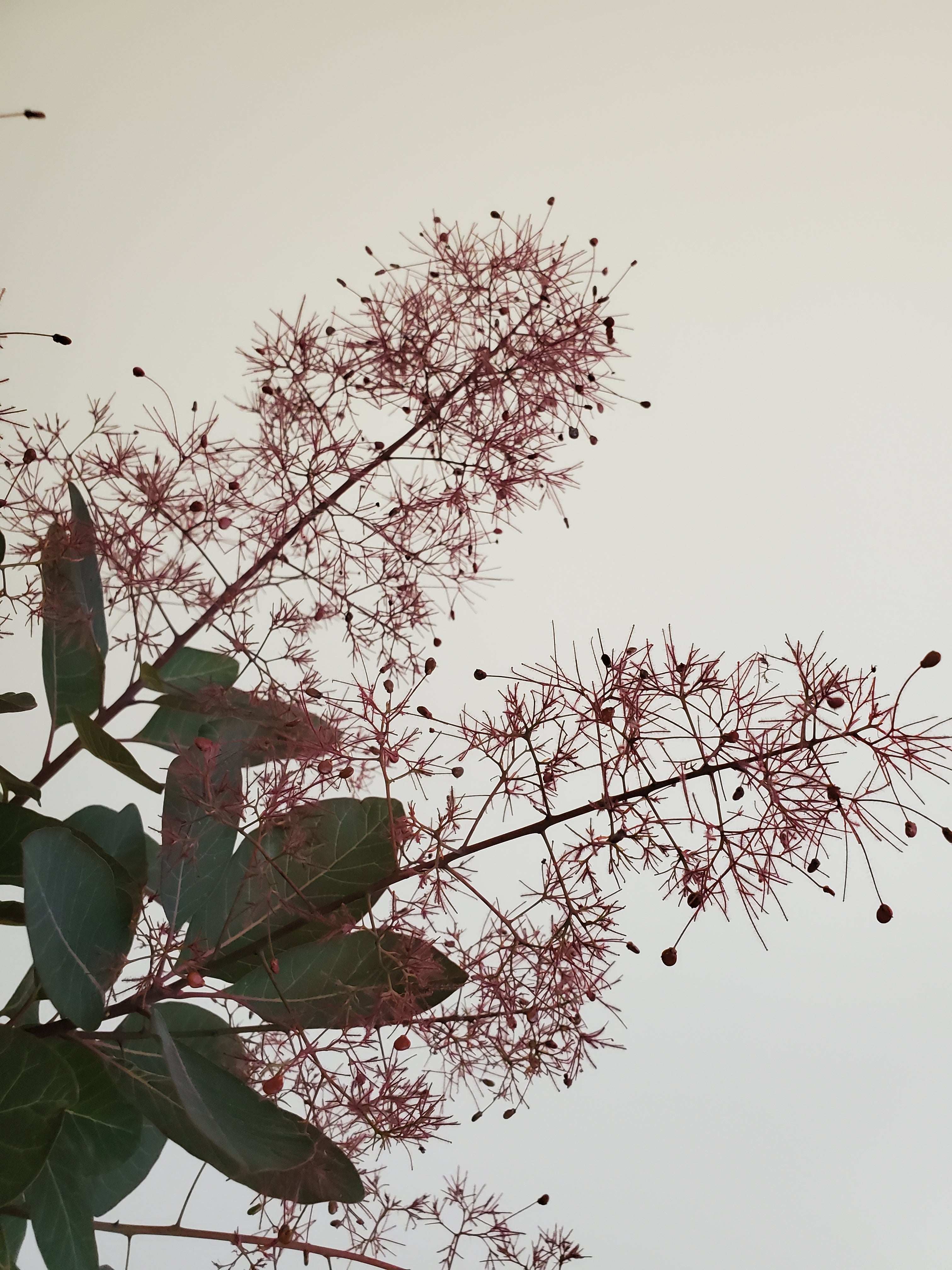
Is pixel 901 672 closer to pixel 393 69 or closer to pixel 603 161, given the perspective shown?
pixel 603 161

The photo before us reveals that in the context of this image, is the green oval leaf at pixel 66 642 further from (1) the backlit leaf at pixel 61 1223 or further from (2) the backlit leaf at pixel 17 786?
(1) the backlit leaf at pixel 61 1223

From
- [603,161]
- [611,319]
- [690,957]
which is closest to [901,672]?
[690,957]

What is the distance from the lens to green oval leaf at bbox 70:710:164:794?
32 centimetres

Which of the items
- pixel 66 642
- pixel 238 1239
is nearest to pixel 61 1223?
pixel 238 1239

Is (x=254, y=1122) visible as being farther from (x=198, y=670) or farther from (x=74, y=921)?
(x=198, y=670)

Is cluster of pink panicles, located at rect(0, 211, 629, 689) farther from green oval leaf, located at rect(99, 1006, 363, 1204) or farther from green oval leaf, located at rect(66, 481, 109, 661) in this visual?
green oval leaf, located at rect(99, 1006, 363, 1204)

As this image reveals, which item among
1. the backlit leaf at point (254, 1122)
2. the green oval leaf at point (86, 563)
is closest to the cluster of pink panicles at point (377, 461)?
the green oval leaf at point (86, 563)

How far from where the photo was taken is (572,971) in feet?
0.99

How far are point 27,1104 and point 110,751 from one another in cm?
9

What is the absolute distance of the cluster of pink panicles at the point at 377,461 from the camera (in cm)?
38

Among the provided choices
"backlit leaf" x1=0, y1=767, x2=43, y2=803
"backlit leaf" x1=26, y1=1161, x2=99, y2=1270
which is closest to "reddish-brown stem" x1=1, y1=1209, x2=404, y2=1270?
"backlit leaf" x1=26, y1=1161, x2=99, y2=1270

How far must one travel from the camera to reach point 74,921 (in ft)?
0.98

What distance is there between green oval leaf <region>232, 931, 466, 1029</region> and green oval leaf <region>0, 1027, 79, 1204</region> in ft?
0.19

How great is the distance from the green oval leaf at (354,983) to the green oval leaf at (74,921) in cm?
4
